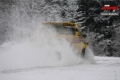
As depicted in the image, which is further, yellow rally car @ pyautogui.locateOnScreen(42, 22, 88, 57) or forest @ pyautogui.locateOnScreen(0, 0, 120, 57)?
forest @ pyautogui.locateOnScreen(0, 0, 120, 57)

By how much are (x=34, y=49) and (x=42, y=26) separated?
4.53 ft

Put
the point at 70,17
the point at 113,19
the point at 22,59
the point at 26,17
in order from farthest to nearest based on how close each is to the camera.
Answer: the point at 26,17, the point at 70,17, the point at 113,19, the point at 22,59

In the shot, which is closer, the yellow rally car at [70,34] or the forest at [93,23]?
the yellow rally car at [70,34]

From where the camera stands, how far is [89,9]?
32.2 meters

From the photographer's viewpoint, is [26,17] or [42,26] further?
[26,17]

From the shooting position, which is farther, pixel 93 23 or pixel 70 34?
pixel 93 23

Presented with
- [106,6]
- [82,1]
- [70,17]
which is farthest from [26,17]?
[106,6]

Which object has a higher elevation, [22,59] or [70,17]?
[70,17]

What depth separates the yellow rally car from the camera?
10.3 metres

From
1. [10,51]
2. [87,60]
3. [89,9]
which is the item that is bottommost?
[87,60]

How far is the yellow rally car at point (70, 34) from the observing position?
10.3 m

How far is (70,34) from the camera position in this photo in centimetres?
1066

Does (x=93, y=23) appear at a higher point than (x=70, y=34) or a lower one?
higher

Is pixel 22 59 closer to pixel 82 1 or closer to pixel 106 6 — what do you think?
pixel 106 6
